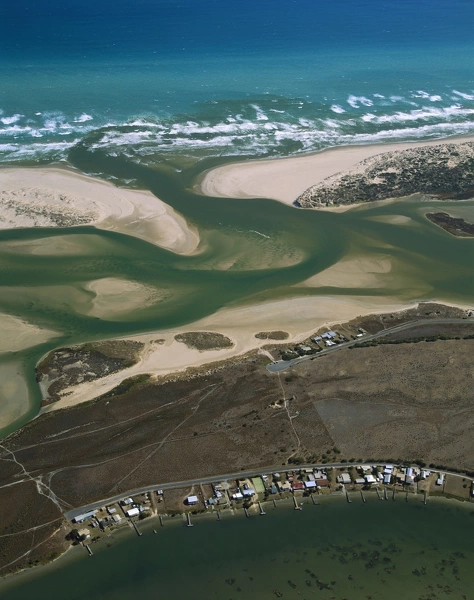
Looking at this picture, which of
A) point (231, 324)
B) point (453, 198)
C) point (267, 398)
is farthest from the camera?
point (453, 198)

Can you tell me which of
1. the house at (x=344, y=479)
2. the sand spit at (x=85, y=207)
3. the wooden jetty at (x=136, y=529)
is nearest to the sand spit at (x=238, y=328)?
the wooden jetty at (x=136, y=529)

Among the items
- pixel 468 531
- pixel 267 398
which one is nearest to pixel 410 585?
pixel 468 531

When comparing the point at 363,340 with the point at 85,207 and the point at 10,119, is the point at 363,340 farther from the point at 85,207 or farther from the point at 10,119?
the point at 10,119

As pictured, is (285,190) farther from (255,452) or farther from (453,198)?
(255,452)

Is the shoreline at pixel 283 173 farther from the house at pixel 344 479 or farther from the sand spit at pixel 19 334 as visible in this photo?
the house at pixel 344 479

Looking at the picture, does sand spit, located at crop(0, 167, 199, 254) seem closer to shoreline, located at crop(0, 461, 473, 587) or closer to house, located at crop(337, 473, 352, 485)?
shoreline, located at crop(0, 461, 473, 587)

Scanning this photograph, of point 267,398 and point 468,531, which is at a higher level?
point 267,398
